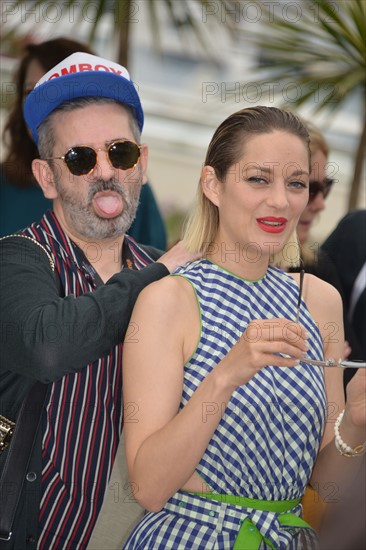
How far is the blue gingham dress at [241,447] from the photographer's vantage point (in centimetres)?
204

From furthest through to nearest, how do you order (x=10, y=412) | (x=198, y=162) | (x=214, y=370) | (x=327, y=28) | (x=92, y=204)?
(x=198, y=162) → (x=327, y=28) → (x=92, y=204) → (x=10, y=412) → (x=214, y=370)

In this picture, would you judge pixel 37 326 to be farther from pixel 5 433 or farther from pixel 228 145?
pixel 228 145

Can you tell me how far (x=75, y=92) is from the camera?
240cm

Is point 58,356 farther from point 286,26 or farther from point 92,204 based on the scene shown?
point 286,26

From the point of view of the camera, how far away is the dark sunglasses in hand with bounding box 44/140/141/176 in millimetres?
2383

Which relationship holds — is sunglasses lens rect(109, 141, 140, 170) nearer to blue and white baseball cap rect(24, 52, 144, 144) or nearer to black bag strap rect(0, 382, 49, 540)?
blue and white baseball cap rect(24, 52, 144, 144)

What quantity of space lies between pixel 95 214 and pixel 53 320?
0.42m

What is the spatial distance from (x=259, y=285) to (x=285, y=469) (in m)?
0.46

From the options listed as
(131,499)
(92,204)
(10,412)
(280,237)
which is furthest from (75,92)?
(131,499)

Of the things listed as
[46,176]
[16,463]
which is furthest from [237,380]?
[46,176]

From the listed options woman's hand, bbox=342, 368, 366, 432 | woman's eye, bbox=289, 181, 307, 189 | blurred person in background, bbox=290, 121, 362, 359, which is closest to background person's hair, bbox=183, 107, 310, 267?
woman's eye, bbox=289, 181, 307, 189

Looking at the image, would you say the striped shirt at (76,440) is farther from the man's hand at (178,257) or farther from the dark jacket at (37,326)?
the man's hand at (178,257)

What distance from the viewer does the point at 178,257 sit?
2.31m

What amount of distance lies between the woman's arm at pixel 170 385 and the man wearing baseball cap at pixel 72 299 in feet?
0.24
